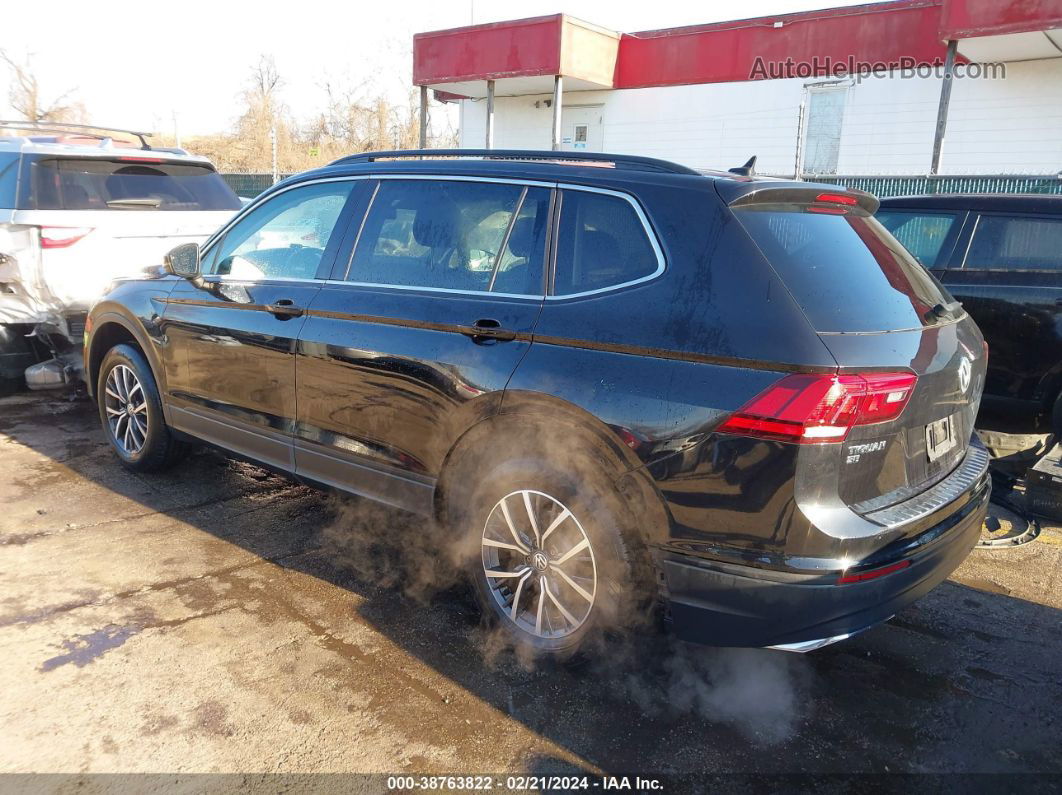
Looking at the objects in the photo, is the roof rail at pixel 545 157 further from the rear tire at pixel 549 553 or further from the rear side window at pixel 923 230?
the rear side window at pixel 923 230

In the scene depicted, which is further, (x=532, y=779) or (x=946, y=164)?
(x=946, y=164)

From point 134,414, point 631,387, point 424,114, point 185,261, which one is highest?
point 424,114

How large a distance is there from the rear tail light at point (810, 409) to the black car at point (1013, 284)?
3169mm

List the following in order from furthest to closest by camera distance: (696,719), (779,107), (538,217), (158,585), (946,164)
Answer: (779,107), (946,164), (158,585), (538,217), (696,719)

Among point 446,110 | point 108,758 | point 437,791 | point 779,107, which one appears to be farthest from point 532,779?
point 446,110

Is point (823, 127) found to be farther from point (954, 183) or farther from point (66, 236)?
point (66, 236)

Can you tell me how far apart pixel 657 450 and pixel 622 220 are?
2.90ft

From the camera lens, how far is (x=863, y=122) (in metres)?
17.6

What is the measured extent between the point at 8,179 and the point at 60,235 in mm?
691

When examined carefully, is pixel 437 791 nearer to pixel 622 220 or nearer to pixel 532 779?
pixel 532 779

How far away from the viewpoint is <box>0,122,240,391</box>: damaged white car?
20.1ft

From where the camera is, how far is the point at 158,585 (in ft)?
12.1

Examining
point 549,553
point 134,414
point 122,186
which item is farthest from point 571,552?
point 122,186

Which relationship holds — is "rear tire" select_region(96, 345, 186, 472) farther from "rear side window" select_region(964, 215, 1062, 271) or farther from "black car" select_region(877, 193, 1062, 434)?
"rear side window" select_region(964, 215, 1062, 271)
